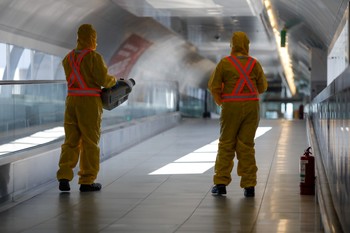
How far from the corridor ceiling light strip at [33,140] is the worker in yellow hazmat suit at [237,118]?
2.56m

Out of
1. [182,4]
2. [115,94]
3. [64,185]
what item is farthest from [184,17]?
[64,185]

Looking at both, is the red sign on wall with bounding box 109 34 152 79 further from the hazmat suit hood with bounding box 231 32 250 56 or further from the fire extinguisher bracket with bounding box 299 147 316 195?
the fire extinguisher bracket with bounding box 299 147 316 195

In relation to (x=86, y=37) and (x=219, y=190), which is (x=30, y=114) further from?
(x=219, y=190)

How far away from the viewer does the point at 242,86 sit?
975 centimetres

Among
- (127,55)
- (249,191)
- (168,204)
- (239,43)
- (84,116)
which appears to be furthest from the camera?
(127,55)

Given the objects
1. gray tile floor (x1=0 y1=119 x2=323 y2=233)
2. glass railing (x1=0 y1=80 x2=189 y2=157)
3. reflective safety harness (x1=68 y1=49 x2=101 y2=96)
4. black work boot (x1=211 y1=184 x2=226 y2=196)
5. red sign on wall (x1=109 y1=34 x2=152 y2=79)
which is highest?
red sign on wall (x1=109 y1=34 x2=152 y2=79)

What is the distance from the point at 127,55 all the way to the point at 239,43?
25.1 m

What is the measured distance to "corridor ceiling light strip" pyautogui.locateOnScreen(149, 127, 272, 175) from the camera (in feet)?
40.4

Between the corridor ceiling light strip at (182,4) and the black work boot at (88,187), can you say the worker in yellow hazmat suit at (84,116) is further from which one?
the corridor ceiling light strip at (182,4)

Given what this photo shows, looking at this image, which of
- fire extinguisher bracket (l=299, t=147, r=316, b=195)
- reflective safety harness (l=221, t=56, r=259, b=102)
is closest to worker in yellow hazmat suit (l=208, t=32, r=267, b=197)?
reflective safety harness (l=221, t=56, r=259, b=102)

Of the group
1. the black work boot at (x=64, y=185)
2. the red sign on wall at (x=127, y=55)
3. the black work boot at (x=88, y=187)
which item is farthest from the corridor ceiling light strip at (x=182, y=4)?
the black work boot at (x=64, y=185)

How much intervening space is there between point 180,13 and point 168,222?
788 inches

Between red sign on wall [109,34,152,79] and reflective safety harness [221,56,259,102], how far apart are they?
23.4 m

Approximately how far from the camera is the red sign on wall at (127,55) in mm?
33312
